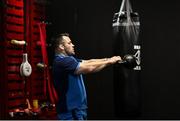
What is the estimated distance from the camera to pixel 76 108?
12.9 ft

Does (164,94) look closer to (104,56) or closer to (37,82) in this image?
(104,56)

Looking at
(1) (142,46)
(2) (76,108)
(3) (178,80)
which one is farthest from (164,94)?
(2) (76,108)

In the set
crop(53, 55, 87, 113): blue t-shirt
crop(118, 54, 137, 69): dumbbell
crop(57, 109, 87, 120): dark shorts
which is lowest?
crop(57, 109, 87, 120): dark shorts

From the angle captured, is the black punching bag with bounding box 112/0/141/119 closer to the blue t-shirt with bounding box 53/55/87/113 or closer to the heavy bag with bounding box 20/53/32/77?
the blue t-shirt with bounding box 53/55/87/113

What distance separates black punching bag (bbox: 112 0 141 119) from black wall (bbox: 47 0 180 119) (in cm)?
77

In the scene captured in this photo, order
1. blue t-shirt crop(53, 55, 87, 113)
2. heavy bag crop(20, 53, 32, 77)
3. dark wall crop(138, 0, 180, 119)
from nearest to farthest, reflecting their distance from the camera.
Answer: blue t-shirt crop(53, 55, 87, 113)
heavy bag crop(20, 53, 32, 77)
dark wall crop(138, 0, 180, 119)

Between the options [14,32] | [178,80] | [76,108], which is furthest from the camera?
[178,80]

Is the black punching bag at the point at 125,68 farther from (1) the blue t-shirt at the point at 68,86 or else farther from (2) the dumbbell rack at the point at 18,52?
(2) the dumbbell rack at the point at 18,52

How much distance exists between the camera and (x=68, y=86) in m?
3.96

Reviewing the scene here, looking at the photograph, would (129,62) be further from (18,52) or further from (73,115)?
(18,52)

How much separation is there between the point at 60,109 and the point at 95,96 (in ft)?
5.91

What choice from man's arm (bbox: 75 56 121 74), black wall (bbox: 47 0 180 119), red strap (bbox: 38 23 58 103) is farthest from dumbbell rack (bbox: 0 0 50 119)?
man's arm (bbox: 75 56 121 74)

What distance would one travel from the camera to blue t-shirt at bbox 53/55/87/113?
155 inches

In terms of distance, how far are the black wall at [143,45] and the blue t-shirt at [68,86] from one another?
1.69m
